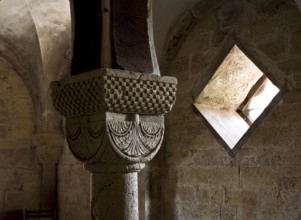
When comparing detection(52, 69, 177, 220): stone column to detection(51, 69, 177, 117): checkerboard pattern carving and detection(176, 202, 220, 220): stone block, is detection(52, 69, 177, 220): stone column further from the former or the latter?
detection(176, 202, 220, 220): stone block

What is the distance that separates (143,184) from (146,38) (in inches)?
71.9

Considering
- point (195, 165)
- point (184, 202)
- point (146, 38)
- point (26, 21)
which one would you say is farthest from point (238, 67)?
point (26, 21)

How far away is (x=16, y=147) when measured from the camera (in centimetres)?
515

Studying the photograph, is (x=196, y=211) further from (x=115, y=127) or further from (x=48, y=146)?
(x=48, y=146)

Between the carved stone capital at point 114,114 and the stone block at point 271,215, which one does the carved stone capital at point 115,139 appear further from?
the stone block at point 271,215

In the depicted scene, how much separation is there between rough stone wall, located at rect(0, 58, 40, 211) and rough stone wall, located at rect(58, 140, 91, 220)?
299 mm

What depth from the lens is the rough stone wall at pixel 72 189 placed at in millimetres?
4797

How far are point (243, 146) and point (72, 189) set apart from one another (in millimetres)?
2343

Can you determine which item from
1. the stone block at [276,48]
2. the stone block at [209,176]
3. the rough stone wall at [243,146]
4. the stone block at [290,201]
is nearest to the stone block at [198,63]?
the rough stone wall at [243,146]

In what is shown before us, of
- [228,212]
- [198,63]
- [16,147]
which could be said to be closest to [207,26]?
[198,63]

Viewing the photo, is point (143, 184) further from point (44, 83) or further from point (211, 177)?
→ point (44, 83)

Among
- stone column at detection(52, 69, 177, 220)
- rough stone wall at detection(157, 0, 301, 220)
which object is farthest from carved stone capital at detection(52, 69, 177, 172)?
rough stone wall at detection(157, 0, 301, 220)

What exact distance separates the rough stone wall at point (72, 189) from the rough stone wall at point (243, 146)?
1216mm

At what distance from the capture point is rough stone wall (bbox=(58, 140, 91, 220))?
4797 millimetres
